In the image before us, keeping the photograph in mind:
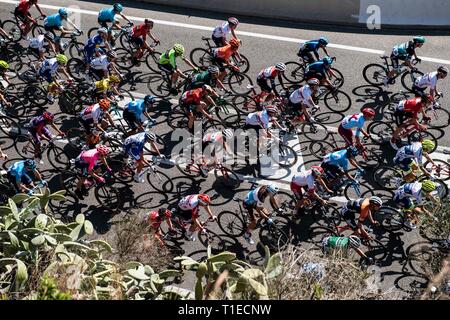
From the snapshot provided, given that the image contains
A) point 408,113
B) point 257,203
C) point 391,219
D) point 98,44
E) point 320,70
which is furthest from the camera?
point 98,44

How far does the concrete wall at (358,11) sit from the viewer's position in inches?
890

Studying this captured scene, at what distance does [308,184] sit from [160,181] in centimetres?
384

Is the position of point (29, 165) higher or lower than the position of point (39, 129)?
lower

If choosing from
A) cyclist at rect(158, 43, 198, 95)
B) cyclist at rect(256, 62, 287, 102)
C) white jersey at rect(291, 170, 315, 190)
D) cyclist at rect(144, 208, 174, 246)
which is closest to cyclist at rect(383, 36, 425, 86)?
cyclist at rect(256, 62, 287, 102)

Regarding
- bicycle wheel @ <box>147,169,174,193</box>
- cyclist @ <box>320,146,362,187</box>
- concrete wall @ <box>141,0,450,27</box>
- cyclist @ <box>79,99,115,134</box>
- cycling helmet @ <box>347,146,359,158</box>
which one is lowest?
bicycle wheel @ <box>147,169,174,193</box>

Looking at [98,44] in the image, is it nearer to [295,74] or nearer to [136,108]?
[136,108]

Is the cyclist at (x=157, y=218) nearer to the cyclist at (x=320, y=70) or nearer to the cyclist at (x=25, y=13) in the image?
the cyclist at (x=320, y=70)

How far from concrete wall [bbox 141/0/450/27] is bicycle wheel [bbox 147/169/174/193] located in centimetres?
884

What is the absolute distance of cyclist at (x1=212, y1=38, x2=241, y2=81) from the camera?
19.1 m

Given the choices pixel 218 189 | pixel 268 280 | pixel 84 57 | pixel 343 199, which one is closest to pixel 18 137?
pixel 84 57

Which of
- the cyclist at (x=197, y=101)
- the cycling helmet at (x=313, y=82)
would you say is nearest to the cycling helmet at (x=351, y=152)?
the cycling helmet at (x=313, y=82)

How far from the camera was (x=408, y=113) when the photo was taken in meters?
17.1

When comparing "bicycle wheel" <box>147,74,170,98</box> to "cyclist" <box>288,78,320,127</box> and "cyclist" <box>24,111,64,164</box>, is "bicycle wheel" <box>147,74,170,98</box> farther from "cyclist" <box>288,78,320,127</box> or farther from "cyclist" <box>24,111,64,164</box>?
"cyclist" <box>288,78,320,127</box>

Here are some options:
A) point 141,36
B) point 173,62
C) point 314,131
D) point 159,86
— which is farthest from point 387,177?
point 141,36
